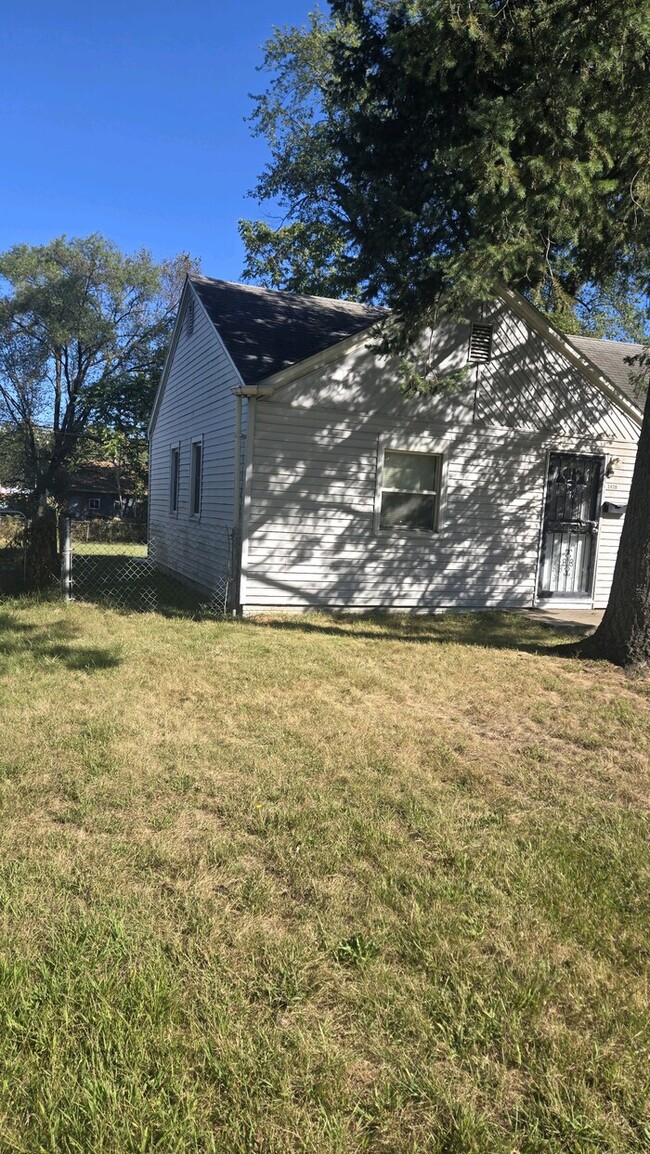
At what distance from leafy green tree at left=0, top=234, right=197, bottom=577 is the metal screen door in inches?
1051

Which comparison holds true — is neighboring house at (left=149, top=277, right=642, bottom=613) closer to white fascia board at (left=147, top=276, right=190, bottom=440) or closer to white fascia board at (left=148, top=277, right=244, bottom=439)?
white fascia board at (left=148, top=277, right=244, bottom=439)

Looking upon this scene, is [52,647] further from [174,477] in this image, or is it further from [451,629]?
[174,477]

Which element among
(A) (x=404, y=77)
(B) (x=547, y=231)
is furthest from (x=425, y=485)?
(A) (x=404, y=77)

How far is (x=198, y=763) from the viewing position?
4293 millimetres

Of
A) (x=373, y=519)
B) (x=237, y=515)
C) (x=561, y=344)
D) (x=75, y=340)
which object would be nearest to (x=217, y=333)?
(x=237, y=515)

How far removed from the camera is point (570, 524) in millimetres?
11414

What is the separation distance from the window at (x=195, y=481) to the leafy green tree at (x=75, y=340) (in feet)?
75.8

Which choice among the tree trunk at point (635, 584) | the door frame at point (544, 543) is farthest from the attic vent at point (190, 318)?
the tree trunk at point (635, 584)

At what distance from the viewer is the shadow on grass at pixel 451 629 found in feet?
27.5

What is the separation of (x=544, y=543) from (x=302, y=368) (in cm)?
482

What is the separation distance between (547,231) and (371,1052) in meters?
7.74

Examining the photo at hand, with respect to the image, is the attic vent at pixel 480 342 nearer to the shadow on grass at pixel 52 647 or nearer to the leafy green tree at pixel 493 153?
the leafy green tree at pixel 493 153

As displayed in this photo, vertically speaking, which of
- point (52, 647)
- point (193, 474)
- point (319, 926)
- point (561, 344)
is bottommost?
point (319, 926)

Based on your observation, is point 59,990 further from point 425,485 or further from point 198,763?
point 425,485
